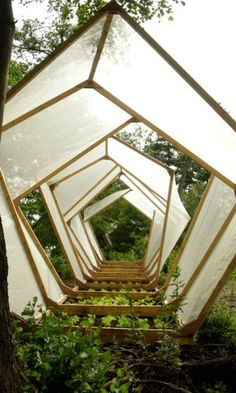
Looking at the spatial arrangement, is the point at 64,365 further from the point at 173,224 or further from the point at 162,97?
the point at 173,224

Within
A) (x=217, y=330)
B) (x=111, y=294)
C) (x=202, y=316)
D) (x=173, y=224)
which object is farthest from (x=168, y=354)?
(x=173, y=224)

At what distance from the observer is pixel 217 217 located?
13.3 ft

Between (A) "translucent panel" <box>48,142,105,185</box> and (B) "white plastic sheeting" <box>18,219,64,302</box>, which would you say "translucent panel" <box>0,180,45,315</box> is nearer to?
(B) "white plastic sheeting" <box>18,219,64,302</box>

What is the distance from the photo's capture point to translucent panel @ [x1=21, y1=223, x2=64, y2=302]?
187 inches

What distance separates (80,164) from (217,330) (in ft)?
11.3

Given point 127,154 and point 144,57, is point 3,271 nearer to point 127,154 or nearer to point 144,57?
point 144,57

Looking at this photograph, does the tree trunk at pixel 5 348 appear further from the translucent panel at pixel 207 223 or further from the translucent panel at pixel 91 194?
the translucent panel at pixel 91 194

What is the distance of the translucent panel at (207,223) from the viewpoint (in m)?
3.92

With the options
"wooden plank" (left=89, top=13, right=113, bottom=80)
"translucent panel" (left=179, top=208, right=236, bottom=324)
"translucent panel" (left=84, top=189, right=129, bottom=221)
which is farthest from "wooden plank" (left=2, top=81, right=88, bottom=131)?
"translucent panel" (left=84, top=189, right=129, bottom=221)

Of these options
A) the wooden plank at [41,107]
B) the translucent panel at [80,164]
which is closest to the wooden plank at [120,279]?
the translucent panel at [80,164]

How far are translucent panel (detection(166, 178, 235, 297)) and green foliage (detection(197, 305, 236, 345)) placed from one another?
59 cm

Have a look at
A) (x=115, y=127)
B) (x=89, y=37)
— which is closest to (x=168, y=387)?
(x=89, y=37)

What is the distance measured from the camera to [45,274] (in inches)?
202

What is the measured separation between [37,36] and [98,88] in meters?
11.2
